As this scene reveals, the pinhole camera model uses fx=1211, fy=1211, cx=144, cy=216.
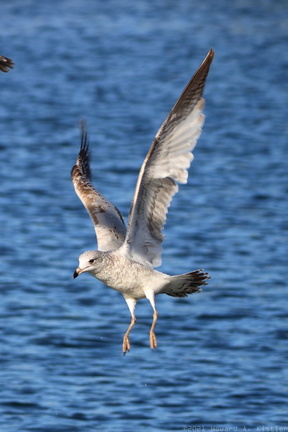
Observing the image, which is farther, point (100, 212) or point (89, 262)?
point (100, 212)

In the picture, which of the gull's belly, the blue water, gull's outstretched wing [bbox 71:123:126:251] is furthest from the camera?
the blue water

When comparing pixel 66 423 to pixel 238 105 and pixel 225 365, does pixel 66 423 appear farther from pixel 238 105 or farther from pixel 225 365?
pixel 238 105

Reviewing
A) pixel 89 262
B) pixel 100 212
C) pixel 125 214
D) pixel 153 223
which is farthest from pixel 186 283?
pixel 125 214

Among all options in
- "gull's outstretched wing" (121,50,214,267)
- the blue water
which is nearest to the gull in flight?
"gull's outstretched wing" (121,50,214,267)

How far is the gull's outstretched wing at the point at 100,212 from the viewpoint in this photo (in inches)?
368

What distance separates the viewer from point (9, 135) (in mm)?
25875

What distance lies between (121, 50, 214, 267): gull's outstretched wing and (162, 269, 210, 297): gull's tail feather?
308 millimetres

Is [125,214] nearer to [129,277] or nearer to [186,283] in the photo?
[186,283]

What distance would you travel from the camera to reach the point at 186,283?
29.8 ft

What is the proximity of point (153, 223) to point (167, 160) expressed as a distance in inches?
25.1

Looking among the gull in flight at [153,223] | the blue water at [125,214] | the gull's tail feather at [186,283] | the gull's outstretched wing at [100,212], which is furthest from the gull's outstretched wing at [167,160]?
the blue water at [125,214]

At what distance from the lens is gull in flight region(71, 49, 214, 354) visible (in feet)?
27.7

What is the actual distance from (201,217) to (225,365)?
604cm

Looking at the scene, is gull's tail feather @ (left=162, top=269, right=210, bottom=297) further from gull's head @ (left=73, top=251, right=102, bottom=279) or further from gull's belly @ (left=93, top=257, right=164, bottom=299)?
gull's head @ (left=73, top=251, right=102, bottom=279)
